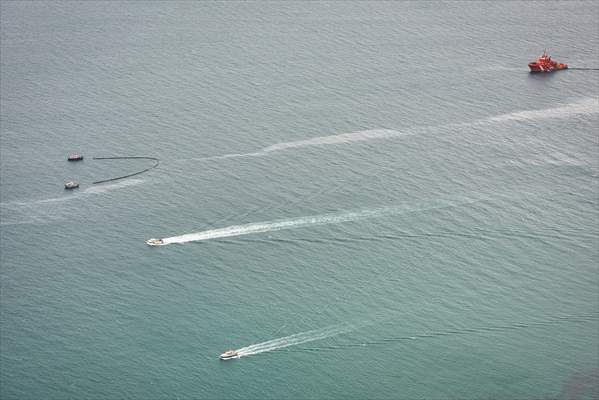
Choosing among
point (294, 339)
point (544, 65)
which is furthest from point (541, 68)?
point (294, 339)

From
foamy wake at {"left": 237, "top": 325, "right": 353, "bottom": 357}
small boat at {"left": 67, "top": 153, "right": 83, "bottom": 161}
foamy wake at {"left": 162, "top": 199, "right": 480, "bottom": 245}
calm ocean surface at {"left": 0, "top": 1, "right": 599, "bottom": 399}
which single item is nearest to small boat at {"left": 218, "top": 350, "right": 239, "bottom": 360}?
foamy wake at {"left": 237, "top": 325, "right": 353, "bottom": 357}

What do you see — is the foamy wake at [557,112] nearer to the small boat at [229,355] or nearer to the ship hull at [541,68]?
the ship hull at [541,68]

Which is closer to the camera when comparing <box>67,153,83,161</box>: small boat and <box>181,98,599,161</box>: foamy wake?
<box>67,153,83,161</box>: small boat

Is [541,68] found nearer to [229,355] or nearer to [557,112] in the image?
[557,112]

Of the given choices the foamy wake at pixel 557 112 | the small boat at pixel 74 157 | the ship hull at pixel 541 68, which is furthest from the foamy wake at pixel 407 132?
the small boat at pixel 74 157

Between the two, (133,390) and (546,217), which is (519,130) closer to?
(546,217)

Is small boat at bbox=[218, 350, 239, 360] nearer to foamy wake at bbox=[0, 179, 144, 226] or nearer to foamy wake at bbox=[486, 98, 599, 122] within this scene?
foamy wake at bbox=[0, 179, 144, 226]
